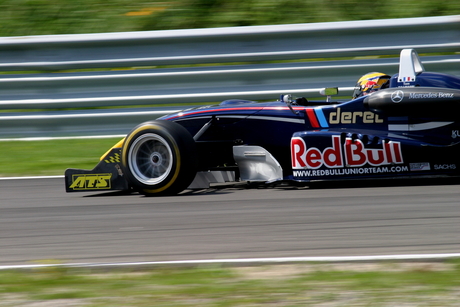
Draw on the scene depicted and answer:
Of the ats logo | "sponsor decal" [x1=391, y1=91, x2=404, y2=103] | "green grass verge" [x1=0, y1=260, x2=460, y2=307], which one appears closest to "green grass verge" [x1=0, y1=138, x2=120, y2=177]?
the ats logo

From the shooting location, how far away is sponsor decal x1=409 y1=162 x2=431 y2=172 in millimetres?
6207

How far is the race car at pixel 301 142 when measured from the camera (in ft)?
20.5

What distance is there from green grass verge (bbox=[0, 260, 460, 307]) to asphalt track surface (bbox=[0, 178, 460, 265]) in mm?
376

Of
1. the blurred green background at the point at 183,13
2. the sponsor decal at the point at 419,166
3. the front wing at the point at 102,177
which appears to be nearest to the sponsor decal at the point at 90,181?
the front wing at the point at 102,177

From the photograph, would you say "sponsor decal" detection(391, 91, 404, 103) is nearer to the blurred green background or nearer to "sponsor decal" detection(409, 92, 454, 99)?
"sponsor decal" detection(409, 92, 454, 99)

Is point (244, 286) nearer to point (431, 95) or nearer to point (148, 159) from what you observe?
point (148, 159)

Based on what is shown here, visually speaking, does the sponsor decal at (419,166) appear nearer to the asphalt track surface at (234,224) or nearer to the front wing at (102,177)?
the asphalt track surface at (234,224)

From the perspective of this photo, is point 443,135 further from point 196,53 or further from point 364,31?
point 196,53

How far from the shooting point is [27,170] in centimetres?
857

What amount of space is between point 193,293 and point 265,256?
0.82 m

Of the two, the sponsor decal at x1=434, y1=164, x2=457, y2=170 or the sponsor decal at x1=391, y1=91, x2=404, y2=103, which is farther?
the sponsor decal at x1=391, y1=91, x2=404, y2=103

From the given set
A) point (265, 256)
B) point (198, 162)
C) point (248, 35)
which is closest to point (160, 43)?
Answer: point (248, 35)

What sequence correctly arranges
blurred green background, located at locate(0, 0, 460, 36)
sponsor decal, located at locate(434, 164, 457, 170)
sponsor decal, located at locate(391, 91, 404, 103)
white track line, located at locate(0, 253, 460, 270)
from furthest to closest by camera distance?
blurred green background, located at locate(0, 0, 460, 36) → sponsor decal, located at locate(391, 91, 404, 103) → sponsor decal, located at locate(434, 164, 457, 170) → white track line, located at locate(0, 253, 460, 270)

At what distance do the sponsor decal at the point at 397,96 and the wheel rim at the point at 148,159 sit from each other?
90.9 inches
